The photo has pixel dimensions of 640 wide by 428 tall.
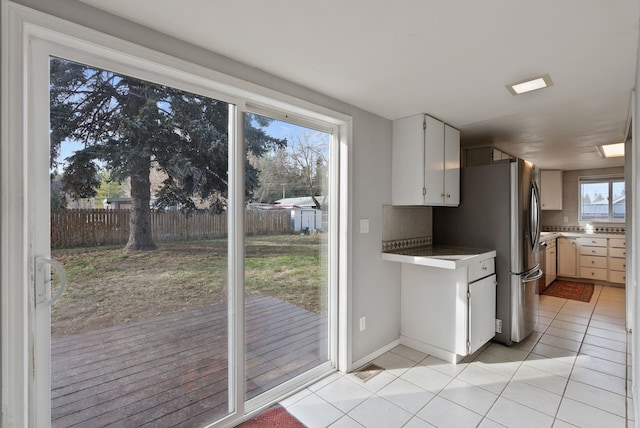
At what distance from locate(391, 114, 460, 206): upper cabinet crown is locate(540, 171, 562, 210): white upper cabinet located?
4369 millimetres

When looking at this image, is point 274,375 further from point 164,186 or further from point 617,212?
point 617,212

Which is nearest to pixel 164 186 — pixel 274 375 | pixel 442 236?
pixel 274 375

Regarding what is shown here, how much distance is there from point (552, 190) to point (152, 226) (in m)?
6.98

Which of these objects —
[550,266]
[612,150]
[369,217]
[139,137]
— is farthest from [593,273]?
[139,137]

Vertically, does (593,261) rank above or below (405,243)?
below

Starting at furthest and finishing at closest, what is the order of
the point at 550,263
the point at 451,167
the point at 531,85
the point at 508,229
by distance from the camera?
1. the point at 550,263
2. the point at 451,167
3. the point at 508,229
4. the point at 531,85

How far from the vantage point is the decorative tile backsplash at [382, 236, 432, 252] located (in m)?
2.85

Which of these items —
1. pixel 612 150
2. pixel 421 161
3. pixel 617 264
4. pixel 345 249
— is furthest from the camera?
pixel 617 264

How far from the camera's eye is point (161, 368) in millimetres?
1605

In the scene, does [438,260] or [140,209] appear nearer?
[140,209]

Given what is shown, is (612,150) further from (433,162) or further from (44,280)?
(44,280)

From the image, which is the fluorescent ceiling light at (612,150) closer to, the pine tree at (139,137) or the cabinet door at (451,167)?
the cabinet door at (451,167)

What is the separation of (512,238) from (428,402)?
172 centimetres

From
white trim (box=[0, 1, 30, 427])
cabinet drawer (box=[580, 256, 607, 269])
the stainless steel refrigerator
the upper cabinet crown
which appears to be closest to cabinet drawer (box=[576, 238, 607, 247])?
cabinet drawer (box=[580, 256, 607, 269])
